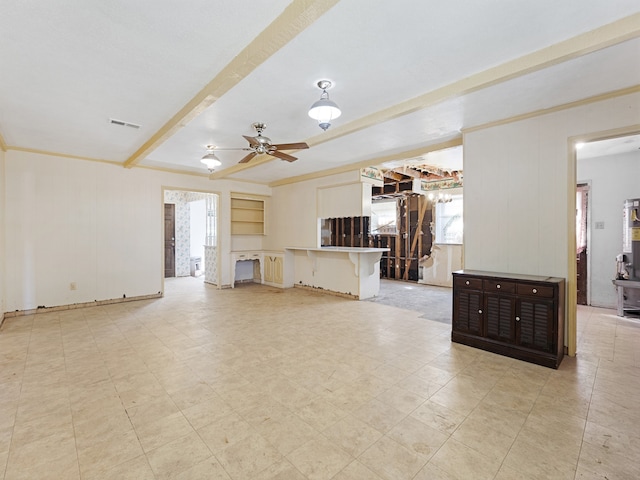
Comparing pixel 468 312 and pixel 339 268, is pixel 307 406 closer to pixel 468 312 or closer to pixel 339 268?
pixel 468 312

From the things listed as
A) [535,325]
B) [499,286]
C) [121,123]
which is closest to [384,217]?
[499,286]

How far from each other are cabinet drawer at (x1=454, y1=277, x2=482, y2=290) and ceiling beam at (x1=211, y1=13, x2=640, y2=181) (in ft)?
6.39

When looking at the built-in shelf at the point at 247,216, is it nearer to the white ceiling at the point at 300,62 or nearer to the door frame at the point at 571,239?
the white ceiling at the point at 300,62

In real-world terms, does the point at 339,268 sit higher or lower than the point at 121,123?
lower

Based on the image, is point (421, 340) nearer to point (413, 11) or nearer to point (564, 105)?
point (564, 105)

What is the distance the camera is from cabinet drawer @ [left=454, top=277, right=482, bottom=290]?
11.1ft

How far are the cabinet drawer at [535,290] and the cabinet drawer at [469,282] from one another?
38 cm

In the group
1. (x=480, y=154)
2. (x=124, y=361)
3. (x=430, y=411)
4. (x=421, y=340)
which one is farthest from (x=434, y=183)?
(x=124, y=361)

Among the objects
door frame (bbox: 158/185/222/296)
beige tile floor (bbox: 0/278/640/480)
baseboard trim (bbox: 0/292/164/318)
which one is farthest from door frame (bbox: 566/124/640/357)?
baseboard trim (bbox: 0/292/164/318)

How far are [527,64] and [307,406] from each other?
3.16 metres

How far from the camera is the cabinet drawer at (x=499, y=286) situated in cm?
314

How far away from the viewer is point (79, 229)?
17.3ft

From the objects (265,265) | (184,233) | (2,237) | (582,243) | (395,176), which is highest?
(395,176)

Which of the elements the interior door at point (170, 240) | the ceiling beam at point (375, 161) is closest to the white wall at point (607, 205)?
the ceiling beam at point (375, 161)
